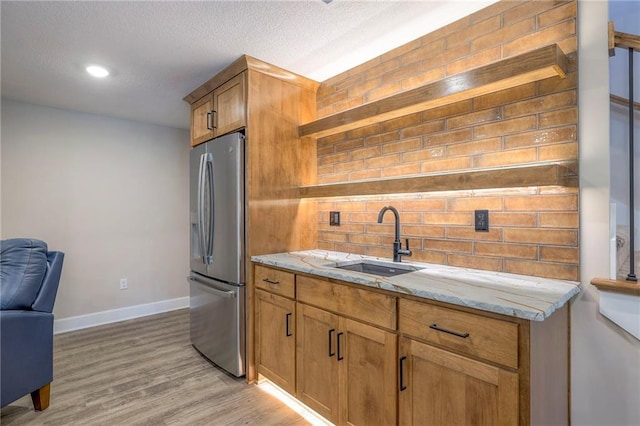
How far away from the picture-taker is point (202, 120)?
2904 mm

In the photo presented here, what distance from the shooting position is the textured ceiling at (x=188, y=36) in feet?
5.93

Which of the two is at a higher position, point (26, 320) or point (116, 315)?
point (26, 320)

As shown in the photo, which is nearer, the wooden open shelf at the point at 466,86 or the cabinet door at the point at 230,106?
the wooden open shelf at the point at 466,86

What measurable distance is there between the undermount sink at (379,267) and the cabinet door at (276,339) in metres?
0.44

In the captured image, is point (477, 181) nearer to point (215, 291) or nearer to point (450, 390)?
point (450, 390)

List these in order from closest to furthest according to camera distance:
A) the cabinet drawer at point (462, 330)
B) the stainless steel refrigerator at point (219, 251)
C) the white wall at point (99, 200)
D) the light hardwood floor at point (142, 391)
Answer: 1. the cabinet drawer at point (462, 330)
2. the light hardwood floor at point (142, 391)
3. the stainless steel refrigerator at point (219, 251)
4. the white wall at point (99, 200)

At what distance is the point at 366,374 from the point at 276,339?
0.76 metres

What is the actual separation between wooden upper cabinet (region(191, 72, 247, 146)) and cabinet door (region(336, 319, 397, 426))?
63.9 inches

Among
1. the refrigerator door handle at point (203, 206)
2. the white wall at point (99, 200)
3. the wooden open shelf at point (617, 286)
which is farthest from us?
the white wall at point (99, 200)

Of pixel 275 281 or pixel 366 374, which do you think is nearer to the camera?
pixel 366 374

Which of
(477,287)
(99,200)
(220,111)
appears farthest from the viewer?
(99,200)

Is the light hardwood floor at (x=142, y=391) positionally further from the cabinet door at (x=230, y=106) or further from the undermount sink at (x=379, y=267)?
the cabinet door at (x=230, y=106)

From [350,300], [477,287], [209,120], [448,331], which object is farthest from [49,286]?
[477,287]

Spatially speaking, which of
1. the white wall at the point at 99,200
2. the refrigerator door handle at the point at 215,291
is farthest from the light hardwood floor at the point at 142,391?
the white wall at the point at 99,200
